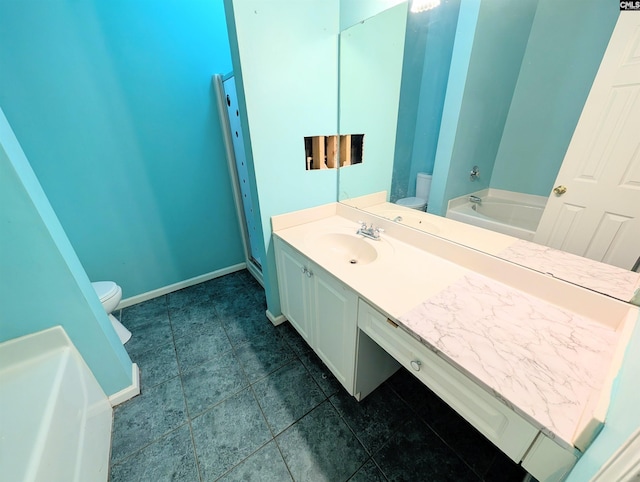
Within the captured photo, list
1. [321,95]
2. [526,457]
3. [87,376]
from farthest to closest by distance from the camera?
[321,95], [87,376], [526,457]

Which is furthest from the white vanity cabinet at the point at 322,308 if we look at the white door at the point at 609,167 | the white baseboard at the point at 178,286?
the white baseboard at the point at 178,286

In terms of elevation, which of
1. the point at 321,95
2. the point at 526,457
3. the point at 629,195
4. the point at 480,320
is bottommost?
the point at 526,457

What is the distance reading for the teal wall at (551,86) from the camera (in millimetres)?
673

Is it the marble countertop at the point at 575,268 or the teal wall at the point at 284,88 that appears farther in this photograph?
the teal wall at the point at 284,88

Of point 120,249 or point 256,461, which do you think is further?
point 120,249

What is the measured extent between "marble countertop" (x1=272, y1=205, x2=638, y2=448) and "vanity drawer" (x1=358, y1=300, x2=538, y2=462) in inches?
2.5

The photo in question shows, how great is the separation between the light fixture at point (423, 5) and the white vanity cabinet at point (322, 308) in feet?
4.18

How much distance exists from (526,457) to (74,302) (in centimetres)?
167

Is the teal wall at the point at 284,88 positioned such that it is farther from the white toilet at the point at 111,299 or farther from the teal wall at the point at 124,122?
the white toilet at the point at 111,299

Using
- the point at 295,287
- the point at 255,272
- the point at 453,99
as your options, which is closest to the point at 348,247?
the point at 295,287

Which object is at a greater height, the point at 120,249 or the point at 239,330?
the point at 120,249

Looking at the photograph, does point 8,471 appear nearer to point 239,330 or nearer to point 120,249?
point 239,330

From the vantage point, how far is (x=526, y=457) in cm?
59

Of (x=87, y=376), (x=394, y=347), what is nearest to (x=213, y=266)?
(x=87, y=376)
